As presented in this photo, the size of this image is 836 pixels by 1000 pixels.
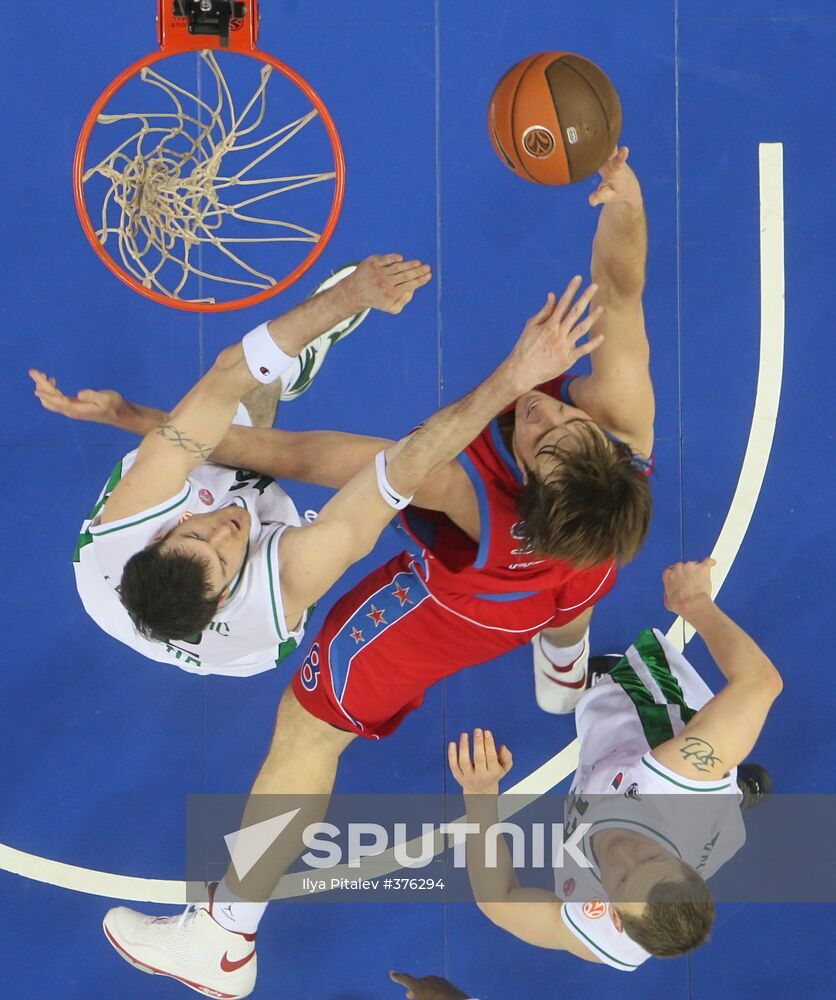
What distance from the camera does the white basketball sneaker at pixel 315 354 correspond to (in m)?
4.03

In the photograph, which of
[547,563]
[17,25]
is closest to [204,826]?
[547,563]

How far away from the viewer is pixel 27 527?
4.55 metres

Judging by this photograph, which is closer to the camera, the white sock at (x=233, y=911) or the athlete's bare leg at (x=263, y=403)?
the athlete's bare leg at (x=263, y=403)

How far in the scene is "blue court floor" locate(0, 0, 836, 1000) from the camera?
4551mm

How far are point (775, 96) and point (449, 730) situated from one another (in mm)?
3532

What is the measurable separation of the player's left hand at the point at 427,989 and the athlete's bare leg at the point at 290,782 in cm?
73

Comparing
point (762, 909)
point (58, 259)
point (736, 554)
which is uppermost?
point (58, 259)

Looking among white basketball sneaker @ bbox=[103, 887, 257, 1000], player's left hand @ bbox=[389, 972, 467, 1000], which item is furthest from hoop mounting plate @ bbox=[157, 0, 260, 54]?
player's left hand @ bbox=[389, 972, 467, 1000]

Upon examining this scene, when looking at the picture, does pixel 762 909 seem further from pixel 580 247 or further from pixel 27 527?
pixel 27 527

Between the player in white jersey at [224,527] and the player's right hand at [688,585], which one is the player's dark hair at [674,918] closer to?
the player's right hand at [688,585]

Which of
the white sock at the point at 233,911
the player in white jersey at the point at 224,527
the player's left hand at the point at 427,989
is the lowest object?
the player's left hand at the point at 427,989

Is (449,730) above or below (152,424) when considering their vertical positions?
below

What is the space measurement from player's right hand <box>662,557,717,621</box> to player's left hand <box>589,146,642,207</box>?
4.59ft

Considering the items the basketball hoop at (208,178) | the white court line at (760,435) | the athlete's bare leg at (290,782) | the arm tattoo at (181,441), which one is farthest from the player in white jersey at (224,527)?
the white court line at (760,435)
